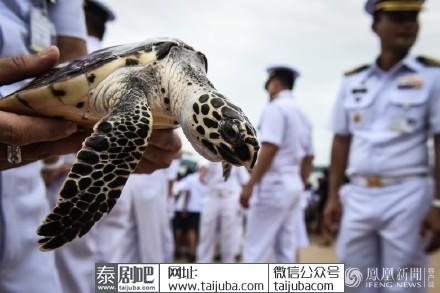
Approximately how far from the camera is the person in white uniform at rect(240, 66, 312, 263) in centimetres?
283

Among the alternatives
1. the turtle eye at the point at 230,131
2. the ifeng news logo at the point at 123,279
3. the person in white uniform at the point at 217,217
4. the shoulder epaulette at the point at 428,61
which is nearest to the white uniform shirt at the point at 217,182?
the person in white uniform at the point at 217,217

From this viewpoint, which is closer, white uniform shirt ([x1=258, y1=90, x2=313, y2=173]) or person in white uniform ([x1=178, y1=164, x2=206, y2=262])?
white uniform shirt ([x1=258, y1=90, x2=313, y2=173])

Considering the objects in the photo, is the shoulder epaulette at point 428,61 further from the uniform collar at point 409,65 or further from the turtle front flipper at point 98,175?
the turtle front flipper at point 98,175

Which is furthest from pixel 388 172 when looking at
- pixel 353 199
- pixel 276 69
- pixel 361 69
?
pixel 276 69

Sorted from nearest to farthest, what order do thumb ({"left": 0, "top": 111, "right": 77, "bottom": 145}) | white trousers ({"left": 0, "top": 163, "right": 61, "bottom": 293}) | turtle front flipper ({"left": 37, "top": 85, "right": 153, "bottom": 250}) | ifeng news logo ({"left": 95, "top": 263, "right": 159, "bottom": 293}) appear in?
turtle front flipper ({"left": 37, "top": 85, "right": 153, "bottom": 250}) → thumb ({"left": 0, "top": 111, "right": 77, "bottom": 145}) → white trousers ({"left": 0, "top": 163, "right": 61, "bottom": 293}) → ifeng news logo ({"left": 95, "top": 263, "right": 159, "bottom": 293})

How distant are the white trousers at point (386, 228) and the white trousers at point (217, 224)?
223 centimetres

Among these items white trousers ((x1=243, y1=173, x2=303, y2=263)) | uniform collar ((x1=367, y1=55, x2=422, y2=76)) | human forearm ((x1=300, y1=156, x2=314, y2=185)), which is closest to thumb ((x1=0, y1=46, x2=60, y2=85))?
uniform collar ((x1=367, y1=55, x2=422, y2=76))

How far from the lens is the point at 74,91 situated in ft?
2.93

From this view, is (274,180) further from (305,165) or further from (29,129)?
(29,129)

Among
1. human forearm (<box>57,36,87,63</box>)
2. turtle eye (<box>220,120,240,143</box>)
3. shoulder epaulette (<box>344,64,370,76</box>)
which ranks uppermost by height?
shoulder epaulette (<box>344,64,370,76</box>)

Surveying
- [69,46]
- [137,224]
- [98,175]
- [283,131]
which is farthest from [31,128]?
[283,131]

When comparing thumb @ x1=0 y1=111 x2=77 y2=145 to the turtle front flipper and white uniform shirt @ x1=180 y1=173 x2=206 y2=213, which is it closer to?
the turtle front flipper

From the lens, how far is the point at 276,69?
11.0ft

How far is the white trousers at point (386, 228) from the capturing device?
1722 millimetres
